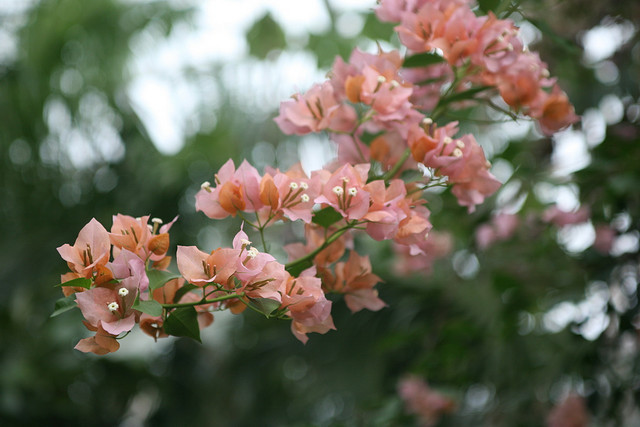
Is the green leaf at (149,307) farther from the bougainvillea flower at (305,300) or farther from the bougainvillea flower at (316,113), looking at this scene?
the bougainvillea flower at (316,113)

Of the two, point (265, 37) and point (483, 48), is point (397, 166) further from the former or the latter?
point (265, 37)

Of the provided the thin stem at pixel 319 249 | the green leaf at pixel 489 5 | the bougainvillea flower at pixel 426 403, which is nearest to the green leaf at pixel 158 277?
the thin stem at pixel 319 249

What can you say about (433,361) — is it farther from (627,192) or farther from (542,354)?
(627,192)

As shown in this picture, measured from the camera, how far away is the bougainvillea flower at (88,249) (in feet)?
1.46

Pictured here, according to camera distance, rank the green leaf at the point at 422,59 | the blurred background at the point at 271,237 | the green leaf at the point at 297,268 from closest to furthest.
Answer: the green leaf at the point at 297,268, the green leaf at the point at 422,59, the blurred background at the point at 271,237

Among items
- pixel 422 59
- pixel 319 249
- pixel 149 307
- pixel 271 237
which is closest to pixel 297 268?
pixel 319 249

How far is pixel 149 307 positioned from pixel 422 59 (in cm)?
39

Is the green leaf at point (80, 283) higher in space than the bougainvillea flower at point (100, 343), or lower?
higher

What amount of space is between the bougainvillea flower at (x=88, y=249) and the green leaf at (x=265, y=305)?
0.12 m

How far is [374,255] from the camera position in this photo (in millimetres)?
1854

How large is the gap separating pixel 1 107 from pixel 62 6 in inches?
22.5

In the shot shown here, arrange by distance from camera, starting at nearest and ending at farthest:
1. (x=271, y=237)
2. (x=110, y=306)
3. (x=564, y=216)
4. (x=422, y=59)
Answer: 1. (x=110, y=306)
2. (x=422, y=59)
3. (x=564, y=216)
4. (x=271, y=237)

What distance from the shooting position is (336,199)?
0.48 m

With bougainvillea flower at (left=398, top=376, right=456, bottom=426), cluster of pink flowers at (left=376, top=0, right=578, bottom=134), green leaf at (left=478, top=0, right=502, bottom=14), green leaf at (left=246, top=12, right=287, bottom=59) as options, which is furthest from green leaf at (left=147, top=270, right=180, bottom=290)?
green leaf at (left=246, top=12, right=287, bottom=59)
